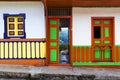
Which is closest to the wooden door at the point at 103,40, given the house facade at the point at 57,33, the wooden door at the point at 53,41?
the house facade at the point at 57,33

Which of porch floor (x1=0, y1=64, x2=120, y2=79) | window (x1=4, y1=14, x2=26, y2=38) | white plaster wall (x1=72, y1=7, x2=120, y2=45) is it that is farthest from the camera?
window (x1=4, y1=14, x2=26, y2=38)

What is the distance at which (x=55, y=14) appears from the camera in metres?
15.7

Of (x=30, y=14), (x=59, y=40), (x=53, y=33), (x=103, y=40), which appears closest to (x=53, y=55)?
(x=59, y=40)

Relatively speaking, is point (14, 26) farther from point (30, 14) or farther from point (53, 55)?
point (53, 55)

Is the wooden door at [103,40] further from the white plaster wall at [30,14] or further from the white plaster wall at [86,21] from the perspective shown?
the white plaster wall at [30,14]

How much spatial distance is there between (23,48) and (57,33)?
1.84 meters

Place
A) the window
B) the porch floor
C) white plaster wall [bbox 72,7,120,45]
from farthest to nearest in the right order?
the window < white plaster wall [bbox 72,7,120,45] < the porch floor

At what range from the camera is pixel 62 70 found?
48.1 feet

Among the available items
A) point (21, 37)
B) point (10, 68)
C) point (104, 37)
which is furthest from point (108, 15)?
point (10, 68)

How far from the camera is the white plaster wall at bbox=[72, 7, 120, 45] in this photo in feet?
51.3

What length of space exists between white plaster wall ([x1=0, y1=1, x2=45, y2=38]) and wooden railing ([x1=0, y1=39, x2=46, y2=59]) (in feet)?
1.14

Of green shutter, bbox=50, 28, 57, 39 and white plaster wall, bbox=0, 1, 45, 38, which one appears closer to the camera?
white plaster wall, bbox=0, 1, 45, 38

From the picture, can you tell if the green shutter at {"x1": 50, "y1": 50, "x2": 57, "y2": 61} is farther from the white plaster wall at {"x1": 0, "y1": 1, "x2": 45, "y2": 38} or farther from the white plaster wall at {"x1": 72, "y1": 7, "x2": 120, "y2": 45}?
the white plaster wall at {"x1": 72, "y1": 7, "x2": 120, "y2": 45}

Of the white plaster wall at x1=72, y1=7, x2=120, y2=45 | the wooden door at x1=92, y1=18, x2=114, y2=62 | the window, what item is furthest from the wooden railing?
the wooden door at x1=92, y1=18, x2=114, y2=62
